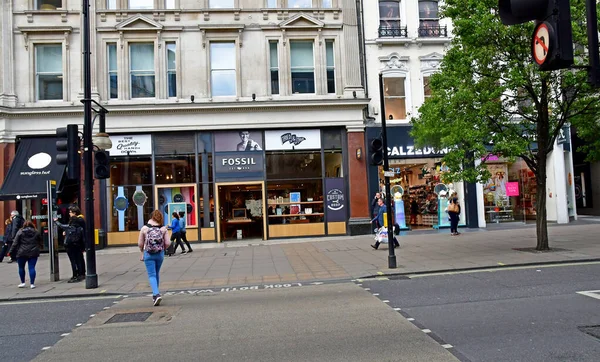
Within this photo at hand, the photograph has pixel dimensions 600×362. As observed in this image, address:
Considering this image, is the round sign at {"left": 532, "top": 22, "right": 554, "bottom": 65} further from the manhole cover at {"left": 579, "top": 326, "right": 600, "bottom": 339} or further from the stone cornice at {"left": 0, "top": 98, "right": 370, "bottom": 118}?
the stone cornice at {"left": 0, "top": 98, "right": 370, "bottom": 118}

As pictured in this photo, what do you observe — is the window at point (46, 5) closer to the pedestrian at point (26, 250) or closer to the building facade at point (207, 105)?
the building facade at point (207, 105)

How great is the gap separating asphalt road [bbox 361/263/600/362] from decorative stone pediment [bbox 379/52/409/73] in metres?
12.6

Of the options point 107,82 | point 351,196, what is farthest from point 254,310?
point 107,82

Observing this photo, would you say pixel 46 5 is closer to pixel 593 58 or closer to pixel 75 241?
pixel 75 241

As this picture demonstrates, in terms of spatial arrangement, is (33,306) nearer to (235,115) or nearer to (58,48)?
(235,115)

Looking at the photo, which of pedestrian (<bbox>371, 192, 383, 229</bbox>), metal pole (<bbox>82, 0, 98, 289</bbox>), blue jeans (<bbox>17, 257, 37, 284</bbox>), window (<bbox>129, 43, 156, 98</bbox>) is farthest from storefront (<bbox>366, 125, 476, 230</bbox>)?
blue jeans (<bbox>17, 257, 37, 284</bbox>)

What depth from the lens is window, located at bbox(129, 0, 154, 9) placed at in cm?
2020

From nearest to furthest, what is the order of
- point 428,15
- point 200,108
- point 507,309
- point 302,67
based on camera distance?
point 507,309 < point 200,108 < point 302,67 < point 428,15

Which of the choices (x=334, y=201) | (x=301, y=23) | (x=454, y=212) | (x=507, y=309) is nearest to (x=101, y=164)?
(x=507, y=309)

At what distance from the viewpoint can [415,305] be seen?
25.2 ft

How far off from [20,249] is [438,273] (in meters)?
9.88

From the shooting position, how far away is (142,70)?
20.1 metres

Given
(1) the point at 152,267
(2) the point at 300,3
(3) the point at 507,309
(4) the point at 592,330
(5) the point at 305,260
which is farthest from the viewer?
(2) the point at 300,3

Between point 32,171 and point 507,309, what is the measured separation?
1802cm
